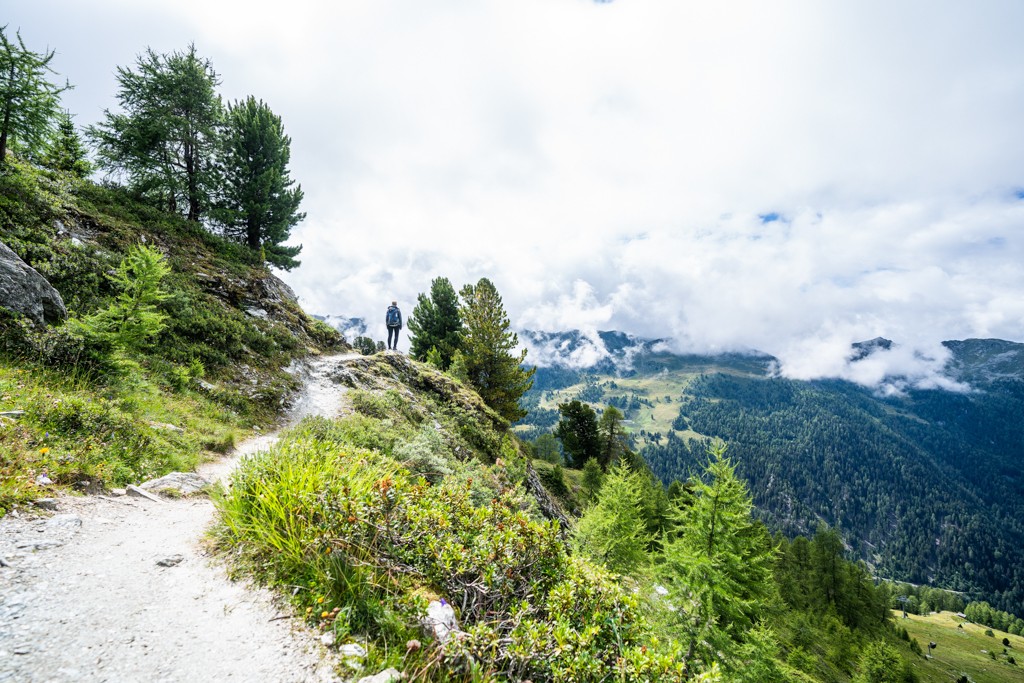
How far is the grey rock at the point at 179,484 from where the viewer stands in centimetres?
677

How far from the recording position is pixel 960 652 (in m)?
92.0

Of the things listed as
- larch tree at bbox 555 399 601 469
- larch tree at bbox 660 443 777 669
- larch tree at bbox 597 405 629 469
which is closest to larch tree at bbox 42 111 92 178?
larch tree at bbox 660 443 777 669

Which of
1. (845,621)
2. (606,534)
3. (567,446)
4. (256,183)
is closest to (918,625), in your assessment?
(845,621)

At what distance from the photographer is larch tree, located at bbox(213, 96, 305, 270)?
27266 millimetres

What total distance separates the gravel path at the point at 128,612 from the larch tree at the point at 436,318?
31.2 m

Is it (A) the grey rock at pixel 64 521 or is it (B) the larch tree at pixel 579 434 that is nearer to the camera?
(A) the grey rock at pixel 64 521

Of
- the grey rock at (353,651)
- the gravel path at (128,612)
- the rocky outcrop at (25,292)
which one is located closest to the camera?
the gravel path at (128,612)

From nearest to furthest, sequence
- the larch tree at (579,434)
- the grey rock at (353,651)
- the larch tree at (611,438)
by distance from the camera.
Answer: the grey rock at (353,651), the larch tree at (611,438), the larch tree at (579,434)

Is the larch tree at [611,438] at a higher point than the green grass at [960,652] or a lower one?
higher

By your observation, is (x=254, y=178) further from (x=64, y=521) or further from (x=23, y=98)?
(x=64, y=521)

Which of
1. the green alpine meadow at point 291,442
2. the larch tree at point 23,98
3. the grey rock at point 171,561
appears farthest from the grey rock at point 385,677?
the larch tree at point 23,98

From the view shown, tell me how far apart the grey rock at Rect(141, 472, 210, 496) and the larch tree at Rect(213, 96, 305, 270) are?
81.1ft

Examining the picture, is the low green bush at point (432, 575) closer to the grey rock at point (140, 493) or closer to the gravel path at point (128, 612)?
the gravel path at point (128, 612)

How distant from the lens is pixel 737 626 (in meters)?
13.6
